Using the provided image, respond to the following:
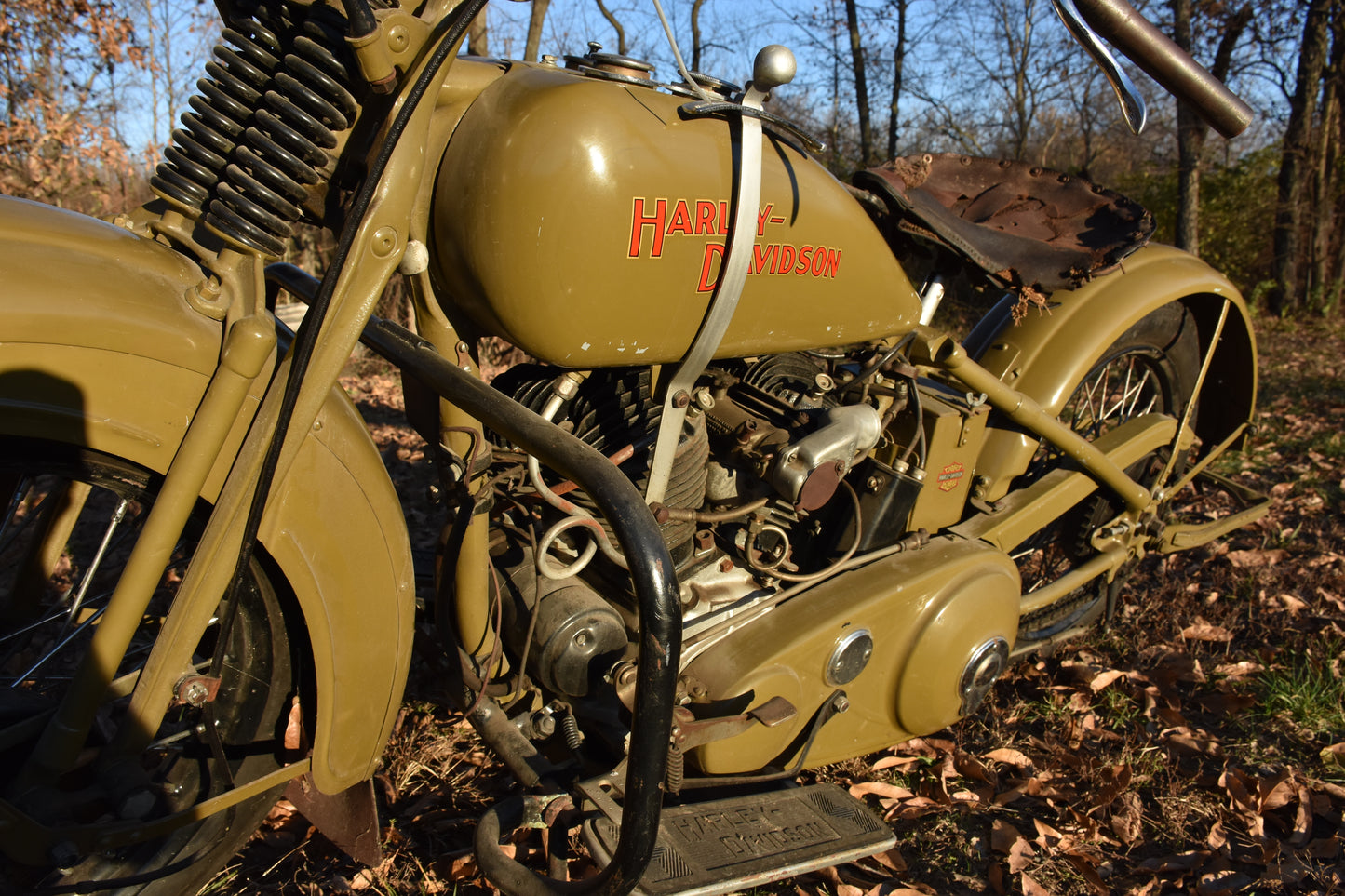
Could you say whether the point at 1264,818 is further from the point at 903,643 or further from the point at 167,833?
the point at 167,833

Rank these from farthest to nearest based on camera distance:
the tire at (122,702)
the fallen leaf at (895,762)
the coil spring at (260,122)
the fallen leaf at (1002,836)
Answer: the fallen leaf at (895,762) < the fallen leaf at (1002,836) < the tire at (122,702) < the coil spring at (260,122)

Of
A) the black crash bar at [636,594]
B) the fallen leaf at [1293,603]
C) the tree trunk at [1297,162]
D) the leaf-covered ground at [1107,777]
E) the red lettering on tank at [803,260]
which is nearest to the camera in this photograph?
the black crash bar at [636,594]

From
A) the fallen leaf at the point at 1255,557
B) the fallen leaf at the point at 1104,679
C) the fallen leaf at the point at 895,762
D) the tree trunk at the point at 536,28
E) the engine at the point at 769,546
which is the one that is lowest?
the fallen leaf at the point at 895,762

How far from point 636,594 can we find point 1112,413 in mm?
2440

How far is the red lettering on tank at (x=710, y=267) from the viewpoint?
1.62m

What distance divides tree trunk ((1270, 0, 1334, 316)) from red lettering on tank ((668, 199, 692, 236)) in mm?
10867

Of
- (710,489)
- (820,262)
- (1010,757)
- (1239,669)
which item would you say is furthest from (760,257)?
(1239,669)

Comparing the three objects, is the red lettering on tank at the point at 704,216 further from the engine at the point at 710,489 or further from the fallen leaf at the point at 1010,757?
the fallen leaf at the point at 1010,757

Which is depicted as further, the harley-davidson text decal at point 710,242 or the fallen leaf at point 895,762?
the fallen leaf at point 895,762

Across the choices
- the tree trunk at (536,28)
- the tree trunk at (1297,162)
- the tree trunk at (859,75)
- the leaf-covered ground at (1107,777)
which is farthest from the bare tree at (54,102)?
the tree trunk at (1297,162)

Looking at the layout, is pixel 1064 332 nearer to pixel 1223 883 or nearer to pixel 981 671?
pixel 981 671

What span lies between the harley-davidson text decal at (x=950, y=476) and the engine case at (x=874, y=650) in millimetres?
147

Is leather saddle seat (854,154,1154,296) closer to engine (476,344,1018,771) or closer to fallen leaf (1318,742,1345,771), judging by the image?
engine (476,344,1018,771)

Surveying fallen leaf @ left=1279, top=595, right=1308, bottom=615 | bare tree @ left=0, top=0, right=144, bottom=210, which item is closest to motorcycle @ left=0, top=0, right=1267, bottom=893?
fallen leaf @ left=1279, top=595, right=1308, bottom=615
